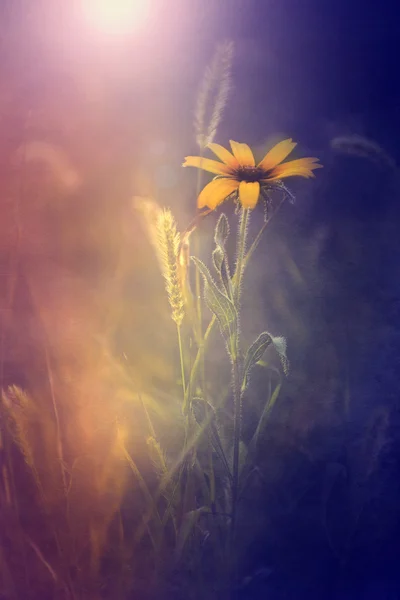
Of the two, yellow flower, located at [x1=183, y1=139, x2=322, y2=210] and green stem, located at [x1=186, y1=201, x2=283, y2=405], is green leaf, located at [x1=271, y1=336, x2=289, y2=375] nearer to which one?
green stem, located at [x1=186, y1=201, x2=283, y2=405]

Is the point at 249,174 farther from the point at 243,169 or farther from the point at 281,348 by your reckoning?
the point at 281,348

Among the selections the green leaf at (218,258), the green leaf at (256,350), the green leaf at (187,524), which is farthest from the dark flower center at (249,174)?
the green leaf at (187,524)

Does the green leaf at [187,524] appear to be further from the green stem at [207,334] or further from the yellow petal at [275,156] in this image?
the yellow petal at [275,156]

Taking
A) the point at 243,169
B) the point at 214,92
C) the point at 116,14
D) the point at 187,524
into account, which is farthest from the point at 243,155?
the point at 187,524

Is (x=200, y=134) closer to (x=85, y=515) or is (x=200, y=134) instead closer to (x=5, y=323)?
(x=5, y=323)

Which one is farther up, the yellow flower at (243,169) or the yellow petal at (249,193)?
the yellow flower at (243,169)

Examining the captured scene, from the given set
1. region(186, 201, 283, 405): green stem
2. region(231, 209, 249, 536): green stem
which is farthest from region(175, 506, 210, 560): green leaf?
region(186, 201, 283, 405): green stem
